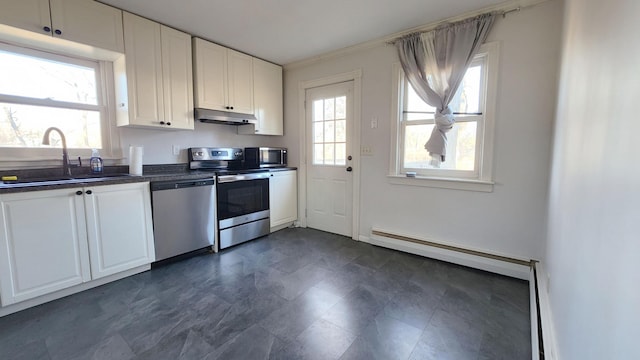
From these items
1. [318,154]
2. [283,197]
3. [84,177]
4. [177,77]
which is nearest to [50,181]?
[84,177]

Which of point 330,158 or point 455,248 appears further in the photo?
point 330,158

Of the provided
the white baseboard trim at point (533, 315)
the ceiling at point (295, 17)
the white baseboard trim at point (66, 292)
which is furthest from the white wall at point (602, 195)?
the white baseboard trim at point (66, 292)

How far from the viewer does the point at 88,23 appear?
2.27 meters

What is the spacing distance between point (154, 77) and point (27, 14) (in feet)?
2.90

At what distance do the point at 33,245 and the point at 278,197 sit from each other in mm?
2356

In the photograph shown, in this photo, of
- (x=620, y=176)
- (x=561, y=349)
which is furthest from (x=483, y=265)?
(x=620, y=176)

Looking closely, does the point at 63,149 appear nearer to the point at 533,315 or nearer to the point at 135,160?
the point at 135,160

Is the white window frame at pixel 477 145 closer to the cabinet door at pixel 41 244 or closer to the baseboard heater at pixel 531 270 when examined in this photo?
the baseboard heater at pixel 531 270

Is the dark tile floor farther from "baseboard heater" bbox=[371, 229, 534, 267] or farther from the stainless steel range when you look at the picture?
the stainless steel range

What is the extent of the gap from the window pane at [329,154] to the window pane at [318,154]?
0.06 m

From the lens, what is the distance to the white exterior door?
3527 millimetres

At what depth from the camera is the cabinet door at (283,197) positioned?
3.69m

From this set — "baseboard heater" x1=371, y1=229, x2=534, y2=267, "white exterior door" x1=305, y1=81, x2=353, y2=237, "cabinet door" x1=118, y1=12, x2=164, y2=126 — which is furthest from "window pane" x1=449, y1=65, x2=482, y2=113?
"cabinet door" x1=118, y1=12, x2=164, y2=126

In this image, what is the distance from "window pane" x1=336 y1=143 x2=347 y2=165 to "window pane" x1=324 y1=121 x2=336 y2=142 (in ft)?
0.46
